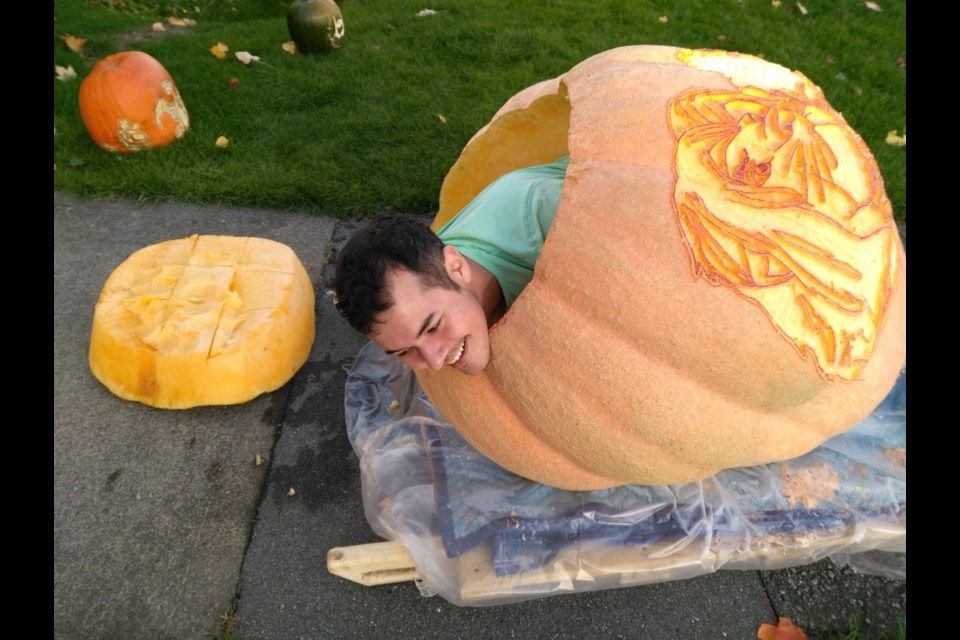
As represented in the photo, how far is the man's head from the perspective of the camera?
1.44 metres

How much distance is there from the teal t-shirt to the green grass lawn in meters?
1.70

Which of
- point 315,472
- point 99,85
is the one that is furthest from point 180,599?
point 99,85

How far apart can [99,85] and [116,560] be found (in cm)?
299

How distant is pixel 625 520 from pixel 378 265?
4.21ft

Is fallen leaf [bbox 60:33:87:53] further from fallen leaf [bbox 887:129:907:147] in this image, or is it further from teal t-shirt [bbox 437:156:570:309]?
fallen leaf [bbox 887:129:907:147]

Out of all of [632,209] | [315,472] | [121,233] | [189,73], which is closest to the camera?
[632,209]

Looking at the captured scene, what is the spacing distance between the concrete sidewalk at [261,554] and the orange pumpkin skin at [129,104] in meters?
1.65

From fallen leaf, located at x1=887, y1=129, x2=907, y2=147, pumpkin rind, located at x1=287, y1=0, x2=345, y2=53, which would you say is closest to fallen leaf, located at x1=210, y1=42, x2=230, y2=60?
pumpkin rind, located at x1=287, y1=0, x2=345, y2=53

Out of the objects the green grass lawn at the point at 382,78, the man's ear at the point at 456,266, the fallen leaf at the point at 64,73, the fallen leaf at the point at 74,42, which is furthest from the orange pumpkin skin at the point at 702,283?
the fallen leaf at the point at 74,42

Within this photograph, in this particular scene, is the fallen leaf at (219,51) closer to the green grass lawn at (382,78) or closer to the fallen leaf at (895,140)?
the green grass lawn at (382,78)

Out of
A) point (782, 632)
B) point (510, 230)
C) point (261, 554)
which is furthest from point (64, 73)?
point (782, 632)

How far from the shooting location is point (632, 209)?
1.40m

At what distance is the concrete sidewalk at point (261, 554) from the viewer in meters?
2.06
